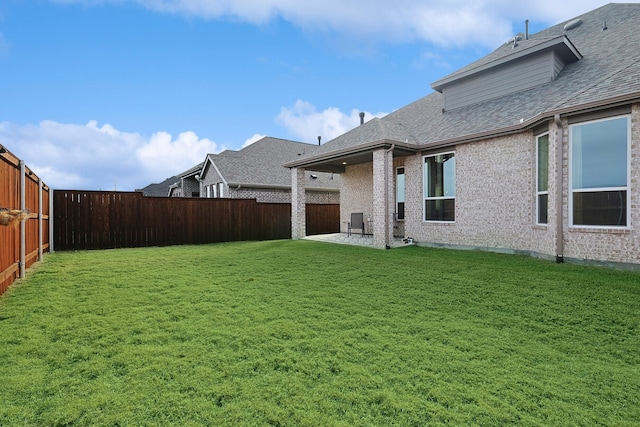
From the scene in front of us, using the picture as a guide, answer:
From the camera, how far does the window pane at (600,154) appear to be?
19.9 ft

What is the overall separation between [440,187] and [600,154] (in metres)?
3.99

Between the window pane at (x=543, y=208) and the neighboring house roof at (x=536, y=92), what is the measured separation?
1.73 metres

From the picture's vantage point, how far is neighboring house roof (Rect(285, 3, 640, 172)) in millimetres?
6785

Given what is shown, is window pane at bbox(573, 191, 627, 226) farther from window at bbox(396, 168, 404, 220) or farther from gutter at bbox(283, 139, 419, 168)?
window at bbox(396, 168, 404, 220)

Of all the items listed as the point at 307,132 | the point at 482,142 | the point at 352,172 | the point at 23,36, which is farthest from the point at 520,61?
the point at 307,132

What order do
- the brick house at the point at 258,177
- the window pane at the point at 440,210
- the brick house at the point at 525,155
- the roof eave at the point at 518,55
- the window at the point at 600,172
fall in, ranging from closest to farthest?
1. the window at the point at 600,172
2. the brick house at the point at 525,155
3. the roof eave at the point at 518,55
4. the window pane at the point at 440,210
5. the brick house at the point at 258,177

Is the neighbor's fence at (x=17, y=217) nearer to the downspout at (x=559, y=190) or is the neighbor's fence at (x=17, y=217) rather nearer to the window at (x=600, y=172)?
the downspout at (x=559, y=190)

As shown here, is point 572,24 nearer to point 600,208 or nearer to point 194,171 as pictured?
point 600,208

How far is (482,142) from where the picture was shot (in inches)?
346

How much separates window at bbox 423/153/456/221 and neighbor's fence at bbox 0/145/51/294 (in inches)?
368

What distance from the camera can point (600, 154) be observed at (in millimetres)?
6328

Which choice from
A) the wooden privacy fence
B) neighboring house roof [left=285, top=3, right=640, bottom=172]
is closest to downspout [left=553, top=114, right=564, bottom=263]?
neighboring house roof [left=285, top=3, right=640, bottom=172]

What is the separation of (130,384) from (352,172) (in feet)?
39.1

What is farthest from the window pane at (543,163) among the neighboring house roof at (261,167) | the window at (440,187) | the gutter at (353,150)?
the neighboring house roof at (261,167)
